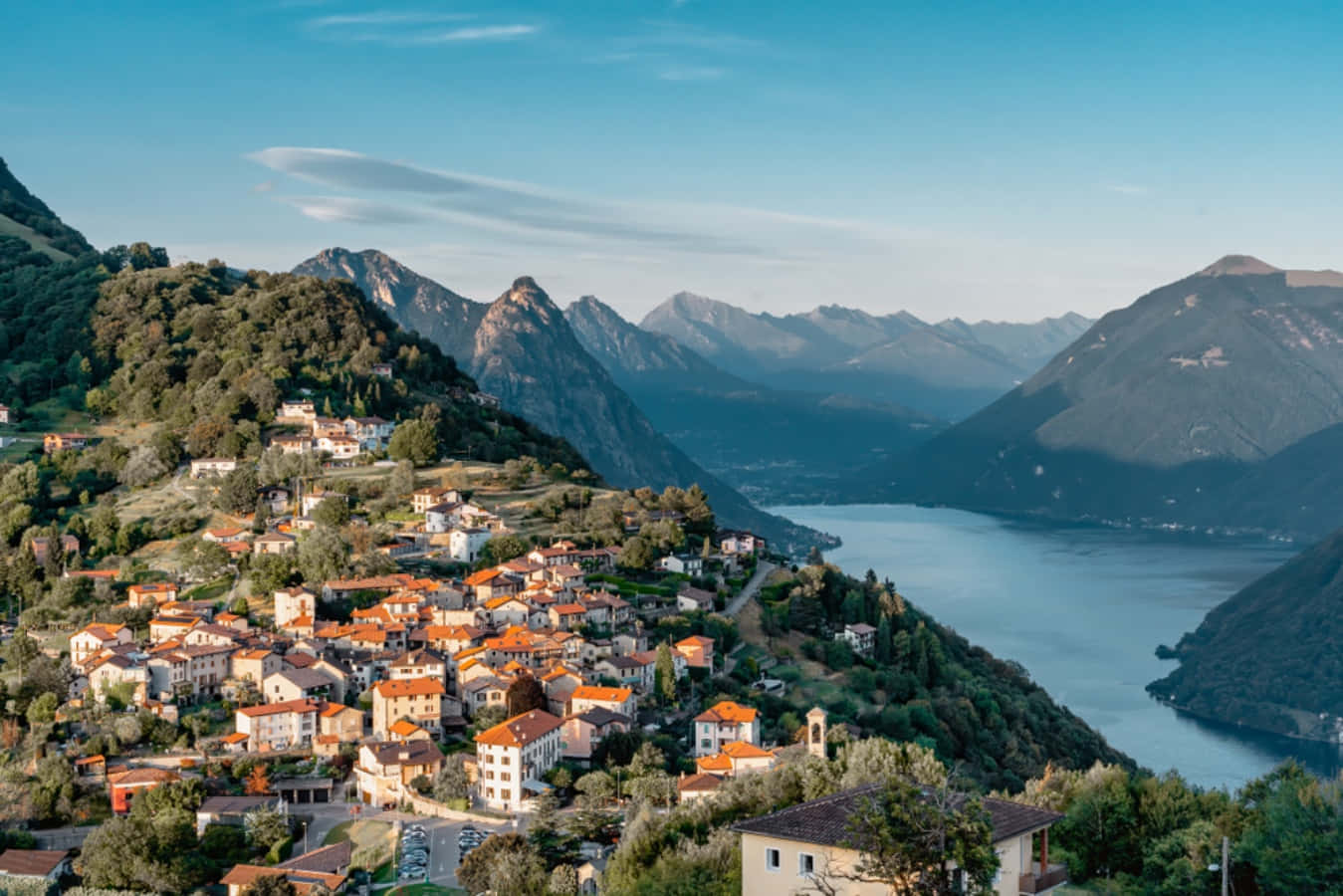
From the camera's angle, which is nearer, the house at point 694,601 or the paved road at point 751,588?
the house at point 694,601

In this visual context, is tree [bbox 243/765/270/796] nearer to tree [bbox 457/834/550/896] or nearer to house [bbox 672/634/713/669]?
tree [bbox 457/834/550/896]

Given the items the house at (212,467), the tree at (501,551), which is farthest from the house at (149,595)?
the house at (212,467)

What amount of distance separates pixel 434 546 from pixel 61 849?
67.2ft

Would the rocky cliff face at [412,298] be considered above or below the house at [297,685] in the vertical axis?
above

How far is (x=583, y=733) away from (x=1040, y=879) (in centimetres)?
1826

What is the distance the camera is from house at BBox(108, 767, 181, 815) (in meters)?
27.6

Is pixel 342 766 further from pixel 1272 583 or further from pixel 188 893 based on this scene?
pixel 1272 583

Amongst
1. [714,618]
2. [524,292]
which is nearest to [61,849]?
[714,618]

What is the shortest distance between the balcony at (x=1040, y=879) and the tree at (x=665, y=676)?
2050 centimetres

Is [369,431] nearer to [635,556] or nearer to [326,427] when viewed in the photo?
[326,427]

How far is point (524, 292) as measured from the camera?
19738cm

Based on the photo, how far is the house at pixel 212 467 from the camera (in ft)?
174

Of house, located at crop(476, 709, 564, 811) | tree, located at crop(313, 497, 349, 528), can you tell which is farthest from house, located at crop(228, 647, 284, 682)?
tree, located at crop(313, 497, 349, 528)

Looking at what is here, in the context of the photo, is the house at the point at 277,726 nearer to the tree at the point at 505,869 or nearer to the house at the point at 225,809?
the house at the point at 225,809
